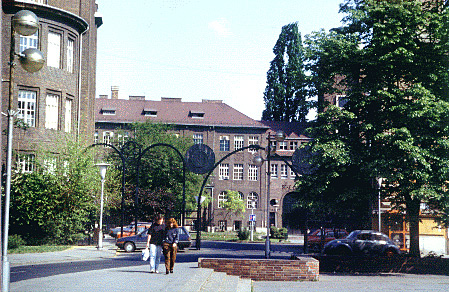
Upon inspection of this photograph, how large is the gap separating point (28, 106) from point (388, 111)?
73.3 feet

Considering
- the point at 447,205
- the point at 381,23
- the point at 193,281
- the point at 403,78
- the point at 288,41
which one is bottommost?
the point at 193,281

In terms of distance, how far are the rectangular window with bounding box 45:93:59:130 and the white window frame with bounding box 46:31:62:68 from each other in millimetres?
2033

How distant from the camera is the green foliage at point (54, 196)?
111ft

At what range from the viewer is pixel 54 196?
113ft

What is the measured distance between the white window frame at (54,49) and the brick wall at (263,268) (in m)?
22.1

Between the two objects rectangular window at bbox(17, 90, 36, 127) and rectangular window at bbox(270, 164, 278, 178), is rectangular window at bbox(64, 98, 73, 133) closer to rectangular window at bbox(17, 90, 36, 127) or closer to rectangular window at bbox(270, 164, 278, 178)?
rectangular window at bbox(17, 90, 36, 127)

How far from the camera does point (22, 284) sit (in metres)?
13.6

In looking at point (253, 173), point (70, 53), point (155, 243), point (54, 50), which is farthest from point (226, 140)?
point (155, 243)

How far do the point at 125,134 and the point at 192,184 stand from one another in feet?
33.1

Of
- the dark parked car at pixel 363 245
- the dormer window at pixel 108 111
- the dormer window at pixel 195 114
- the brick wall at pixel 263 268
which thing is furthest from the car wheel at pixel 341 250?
the dormer window at pixel 108 111

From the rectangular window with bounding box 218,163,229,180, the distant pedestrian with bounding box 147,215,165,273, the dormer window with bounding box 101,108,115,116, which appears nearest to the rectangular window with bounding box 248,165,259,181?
the rectangular window with bounding box 218,163,229,180

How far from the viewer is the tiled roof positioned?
7956 cm

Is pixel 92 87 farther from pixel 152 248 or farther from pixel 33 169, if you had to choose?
pixel 152 248

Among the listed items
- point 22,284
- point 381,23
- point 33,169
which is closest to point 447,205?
point 381,23
